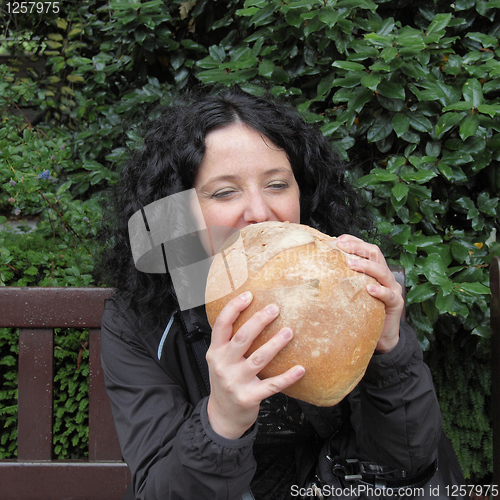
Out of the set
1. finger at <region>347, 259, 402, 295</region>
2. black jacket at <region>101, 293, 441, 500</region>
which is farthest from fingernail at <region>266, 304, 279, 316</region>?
black jacket at <region>101, 293, 441, 500</region>

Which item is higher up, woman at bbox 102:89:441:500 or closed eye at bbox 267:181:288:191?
closed eye at bbox 267:181:288:191

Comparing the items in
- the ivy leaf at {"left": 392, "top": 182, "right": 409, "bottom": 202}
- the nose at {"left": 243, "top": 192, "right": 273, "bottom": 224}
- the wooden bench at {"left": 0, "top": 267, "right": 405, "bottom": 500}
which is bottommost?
the wooden bench at {"left": 0, "top": 267, "right": 405, "bottom": 500}

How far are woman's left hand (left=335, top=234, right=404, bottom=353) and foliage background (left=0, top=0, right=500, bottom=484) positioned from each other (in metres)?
0.77

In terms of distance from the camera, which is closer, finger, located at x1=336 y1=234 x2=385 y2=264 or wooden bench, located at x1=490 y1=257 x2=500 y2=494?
finger, located at x1=336 y1=234 x2=385 y2=264

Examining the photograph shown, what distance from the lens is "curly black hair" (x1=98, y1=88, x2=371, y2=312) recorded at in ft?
5.46

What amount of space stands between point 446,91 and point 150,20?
61.3 inches

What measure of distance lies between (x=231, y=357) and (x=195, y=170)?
28.0 inches

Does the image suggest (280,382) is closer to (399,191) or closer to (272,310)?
(272,310)

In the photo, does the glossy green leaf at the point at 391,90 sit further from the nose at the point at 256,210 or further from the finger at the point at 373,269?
the finger at the point at 373,269

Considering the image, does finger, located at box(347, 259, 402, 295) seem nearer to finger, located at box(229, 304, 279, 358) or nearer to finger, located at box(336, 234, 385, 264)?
finger, located at box(336, 234, 385, 264)

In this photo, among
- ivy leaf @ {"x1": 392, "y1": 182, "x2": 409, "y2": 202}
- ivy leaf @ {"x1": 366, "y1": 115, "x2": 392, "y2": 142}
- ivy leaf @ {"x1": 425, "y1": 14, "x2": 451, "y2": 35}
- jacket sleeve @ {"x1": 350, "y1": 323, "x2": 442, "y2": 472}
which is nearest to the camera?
jacket sleeve @ {"x1": 350, "y1": 323, "x2": 442, "y2": 472}

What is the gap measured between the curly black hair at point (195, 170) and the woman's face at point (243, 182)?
0.20 ft

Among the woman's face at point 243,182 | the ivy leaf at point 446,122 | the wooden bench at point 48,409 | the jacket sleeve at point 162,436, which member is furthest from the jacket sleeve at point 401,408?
the ivy leaf at point 446,122

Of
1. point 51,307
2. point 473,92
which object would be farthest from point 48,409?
point 473,92
